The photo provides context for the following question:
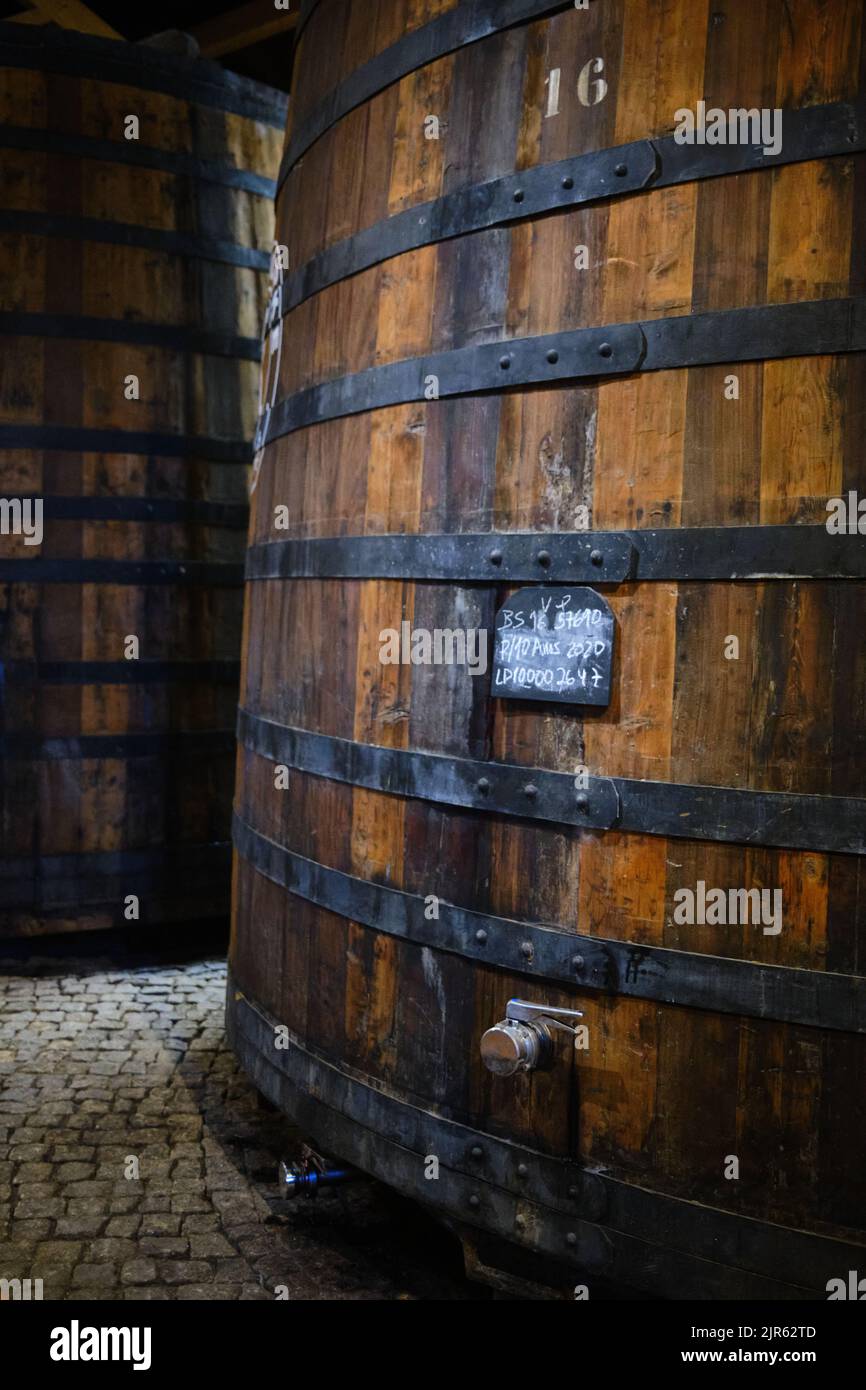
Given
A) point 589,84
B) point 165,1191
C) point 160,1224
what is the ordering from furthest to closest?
1. point 165,1191
2. point 160,1224
3. point 589,84

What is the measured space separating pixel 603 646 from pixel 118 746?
3.57 m

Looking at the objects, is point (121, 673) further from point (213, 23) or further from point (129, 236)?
point (213, 23)

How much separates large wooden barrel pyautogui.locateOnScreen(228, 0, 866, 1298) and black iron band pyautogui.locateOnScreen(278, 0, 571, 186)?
0.04 feet

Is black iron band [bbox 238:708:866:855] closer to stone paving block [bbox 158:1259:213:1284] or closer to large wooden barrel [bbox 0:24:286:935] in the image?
stone paving block [bbox 158:1259:213:1284]

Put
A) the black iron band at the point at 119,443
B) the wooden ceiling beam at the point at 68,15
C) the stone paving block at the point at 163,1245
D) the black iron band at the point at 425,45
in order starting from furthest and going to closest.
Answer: the wooden ceiling beam at the point at 68,15 < the black iron band at the point at 119,443 < the stone paving block at the point at 163,1245 < the black iron band at the point at 425,45

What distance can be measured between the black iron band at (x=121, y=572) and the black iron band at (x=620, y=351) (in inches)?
104

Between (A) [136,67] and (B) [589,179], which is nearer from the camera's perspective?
(B) [589,179]

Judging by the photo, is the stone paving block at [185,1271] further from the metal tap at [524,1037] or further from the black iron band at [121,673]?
the black iron band at [121,673]

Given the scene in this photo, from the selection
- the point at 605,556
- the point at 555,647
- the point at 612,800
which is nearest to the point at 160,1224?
the point at 612,800

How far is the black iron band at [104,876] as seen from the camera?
18.0 feet

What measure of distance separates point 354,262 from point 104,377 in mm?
2659

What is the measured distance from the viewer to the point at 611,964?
8.37 ft

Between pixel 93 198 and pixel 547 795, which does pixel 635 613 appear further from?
pixel 93 198

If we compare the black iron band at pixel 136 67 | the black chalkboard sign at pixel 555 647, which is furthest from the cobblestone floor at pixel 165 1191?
the black iron band at pixel 136 67
